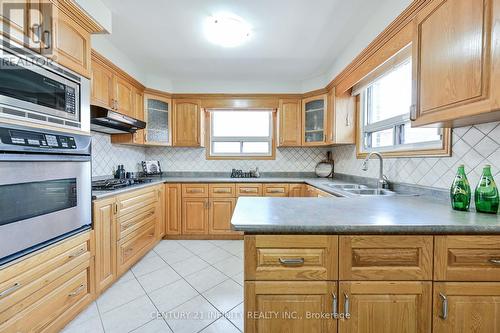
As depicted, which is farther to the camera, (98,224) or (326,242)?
(98,224)

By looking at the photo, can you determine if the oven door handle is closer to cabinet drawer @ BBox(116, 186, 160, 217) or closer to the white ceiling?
cabinet drawer @ BBox(116, 186, 160, 217)

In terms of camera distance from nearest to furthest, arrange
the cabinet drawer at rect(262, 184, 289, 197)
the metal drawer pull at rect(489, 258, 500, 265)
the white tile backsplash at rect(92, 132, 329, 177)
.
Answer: the metal drawer pull at rect(489, 258, 500, 265) → the cabinet drawer at rect(262, 184, 289, 197) → the white tile backsplash at rect(92, 132, 329, 177)

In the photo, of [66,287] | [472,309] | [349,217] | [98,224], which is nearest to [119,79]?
[98,224]

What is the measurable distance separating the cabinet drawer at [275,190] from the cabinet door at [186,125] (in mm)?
1297

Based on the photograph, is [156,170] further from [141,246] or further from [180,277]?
[180,277]

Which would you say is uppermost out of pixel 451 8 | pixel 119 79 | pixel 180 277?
pixel 119 79

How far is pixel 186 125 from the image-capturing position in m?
3.37

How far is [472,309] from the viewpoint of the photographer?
92 cm

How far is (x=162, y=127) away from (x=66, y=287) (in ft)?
7.65

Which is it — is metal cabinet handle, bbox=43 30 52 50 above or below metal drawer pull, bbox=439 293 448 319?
above

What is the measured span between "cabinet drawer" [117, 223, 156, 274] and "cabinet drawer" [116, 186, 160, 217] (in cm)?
28

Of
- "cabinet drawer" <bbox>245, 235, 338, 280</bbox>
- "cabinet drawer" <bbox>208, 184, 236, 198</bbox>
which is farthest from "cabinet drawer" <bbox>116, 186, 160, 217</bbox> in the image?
"cabinet drawer" <bbox>245, 235, 338, 280</bbox>

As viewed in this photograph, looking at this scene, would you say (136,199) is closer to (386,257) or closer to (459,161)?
(386,257)

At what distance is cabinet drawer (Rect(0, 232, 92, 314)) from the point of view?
108 cm
